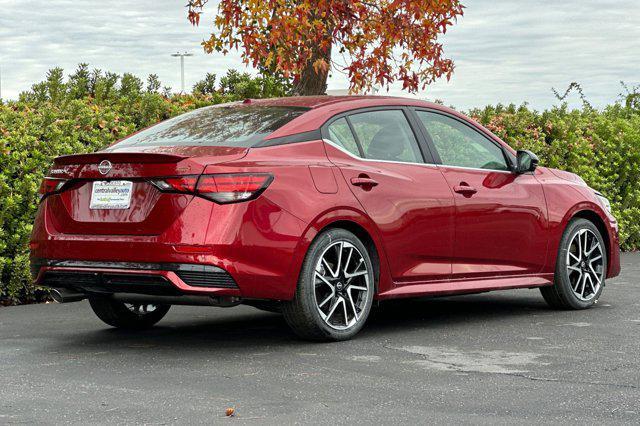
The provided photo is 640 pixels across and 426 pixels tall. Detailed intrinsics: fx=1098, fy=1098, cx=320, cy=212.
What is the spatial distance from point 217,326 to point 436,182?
2.01 meters

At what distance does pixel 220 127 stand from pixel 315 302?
1.37m

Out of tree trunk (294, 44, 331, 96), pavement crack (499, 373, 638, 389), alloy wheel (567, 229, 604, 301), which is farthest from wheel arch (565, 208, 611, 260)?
tree trunk (294, 44, 331, 96)

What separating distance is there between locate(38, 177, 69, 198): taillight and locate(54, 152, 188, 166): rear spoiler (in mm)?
130

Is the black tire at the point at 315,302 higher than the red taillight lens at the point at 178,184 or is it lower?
lower

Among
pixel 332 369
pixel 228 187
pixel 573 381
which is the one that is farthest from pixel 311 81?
pixel 573 381

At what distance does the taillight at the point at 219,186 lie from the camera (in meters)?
6.57

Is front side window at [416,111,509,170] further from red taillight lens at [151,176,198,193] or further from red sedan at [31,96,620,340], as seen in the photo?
red taillight lens at [151,176,198,193]

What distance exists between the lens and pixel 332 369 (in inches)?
249

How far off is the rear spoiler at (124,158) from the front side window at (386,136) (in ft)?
5.07

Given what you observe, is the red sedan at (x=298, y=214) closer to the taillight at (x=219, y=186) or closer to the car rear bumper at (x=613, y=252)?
the taillight at (x=219, y=186)

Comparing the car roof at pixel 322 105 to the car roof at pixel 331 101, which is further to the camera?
the car roof at pixel 331 101

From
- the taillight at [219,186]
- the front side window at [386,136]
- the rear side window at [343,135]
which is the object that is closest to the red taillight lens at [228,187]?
the taillight at [219,186]

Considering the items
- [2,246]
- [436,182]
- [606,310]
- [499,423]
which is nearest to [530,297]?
[606,310]

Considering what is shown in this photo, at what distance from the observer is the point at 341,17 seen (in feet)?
41.1
